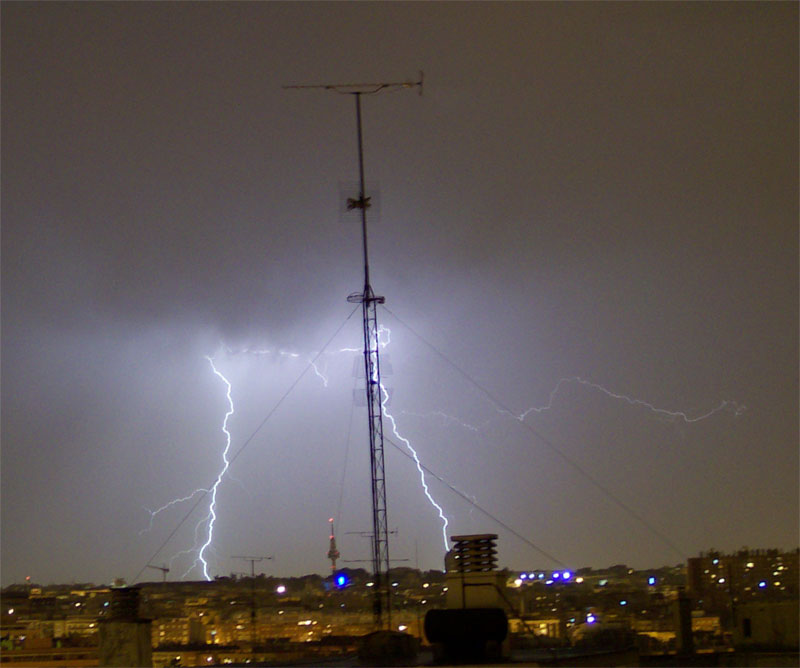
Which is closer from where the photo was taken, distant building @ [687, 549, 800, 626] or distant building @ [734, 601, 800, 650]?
distant building @ [734, 601, 800, 650]

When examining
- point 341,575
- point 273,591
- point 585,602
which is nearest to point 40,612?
point 273,591

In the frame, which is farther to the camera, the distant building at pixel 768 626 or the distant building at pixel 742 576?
the distant building at pixel 742 576

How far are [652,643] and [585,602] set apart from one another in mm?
10831

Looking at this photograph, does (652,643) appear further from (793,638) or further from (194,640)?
(194,640)

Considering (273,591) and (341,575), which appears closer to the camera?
(341,575)

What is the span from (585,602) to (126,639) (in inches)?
698

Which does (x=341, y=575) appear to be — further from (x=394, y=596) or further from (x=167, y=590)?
(x=167, y=590)

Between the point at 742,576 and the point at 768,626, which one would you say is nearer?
the point at 768,626

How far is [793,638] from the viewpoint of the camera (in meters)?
17.8

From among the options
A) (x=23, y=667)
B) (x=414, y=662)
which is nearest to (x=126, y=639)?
(x=23, y=667)

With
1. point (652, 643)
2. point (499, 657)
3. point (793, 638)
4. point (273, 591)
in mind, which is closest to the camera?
point (499, 657)

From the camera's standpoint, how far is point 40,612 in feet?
103

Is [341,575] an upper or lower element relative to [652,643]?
upper

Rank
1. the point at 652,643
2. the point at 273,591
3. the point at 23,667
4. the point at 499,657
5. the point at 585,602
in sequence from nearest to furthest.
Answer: the point at 499,657 → the point at 23,667 → the point at 652,643 → the point at 585,602 → the point at 273,591
